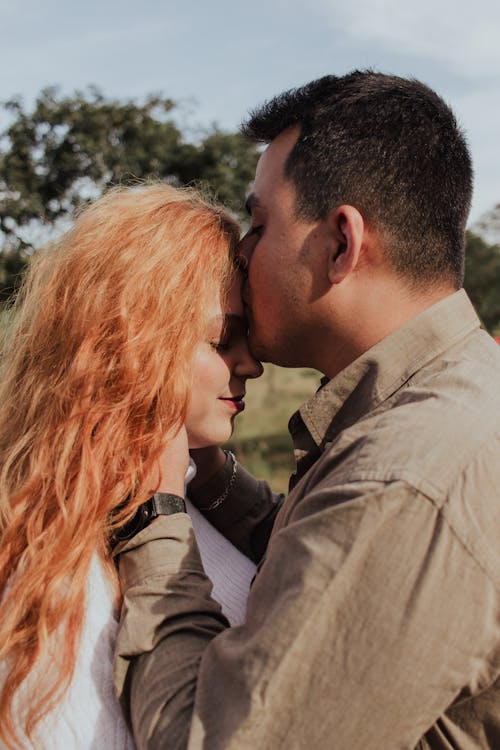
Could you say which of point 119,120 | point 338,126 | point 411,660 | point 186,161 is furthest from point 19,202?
point 411,660

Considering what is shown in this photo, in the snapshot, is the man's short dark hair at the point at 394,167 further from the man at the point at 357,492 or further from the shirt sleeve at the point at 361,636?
the shirt sleeve at the point at 361,636

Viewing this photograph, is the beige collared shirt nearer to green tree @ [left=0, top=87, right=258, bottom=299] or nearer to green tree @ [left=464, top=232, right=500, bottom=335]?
green tree @ [left=464, top=232, right=500, bottom=335]

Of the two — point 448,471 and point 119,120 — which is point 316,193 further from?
point 119,120

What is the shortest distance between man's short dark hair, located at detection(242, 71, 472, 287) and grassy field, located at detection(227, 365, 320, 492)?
7892 millimetres

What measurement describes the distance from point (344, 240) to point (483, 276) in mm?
8871

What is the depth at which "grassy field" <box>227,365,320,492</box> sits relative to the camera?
33.9 feet

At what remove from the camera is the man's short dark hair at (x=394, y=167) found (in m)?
2.16

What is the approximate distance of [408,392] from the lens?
1795 mm

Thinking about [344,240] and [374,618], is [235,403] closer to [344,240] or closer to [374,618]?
[344,240]

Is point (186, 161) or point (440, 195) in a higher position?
point (440, 195)

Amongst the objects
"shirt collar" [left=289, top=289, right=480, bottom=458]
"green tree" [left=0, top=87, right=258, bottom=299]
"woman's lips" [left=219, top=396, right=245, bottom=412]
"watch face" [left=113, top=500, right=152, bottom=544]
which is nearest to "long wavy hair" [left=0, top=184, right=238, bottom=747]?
"watch face" [left=113, top=500, right=152, bottom=544]

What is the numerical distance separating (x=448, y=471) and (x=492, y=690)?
1.52ft

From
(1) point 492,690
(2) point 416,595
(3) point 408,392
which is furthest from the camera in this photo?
(3) point 408,392

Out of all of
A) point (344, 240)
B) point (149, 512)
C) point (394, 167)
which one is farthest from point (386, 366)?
point (149, 512)
